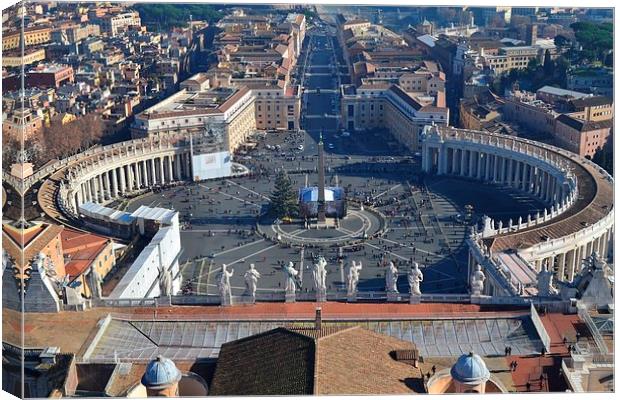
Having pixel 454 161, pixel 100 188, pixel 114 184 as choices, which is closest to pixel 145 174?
pixel 114 184

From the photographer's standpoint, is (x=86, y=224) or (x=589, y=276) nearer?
(x=589, y=276)

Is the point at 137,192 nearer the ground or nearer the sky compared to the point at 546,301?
nearer the ground

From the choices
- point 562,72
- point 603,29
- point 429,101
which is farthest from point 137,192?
point 603,29

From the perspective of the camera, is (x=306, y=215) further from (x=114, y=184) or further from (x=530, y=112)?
(x=530, y=112)

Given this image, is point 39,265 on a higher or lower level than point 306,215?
higher

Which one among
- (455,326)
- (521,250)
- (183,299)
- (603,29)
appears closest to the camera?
(455,326)

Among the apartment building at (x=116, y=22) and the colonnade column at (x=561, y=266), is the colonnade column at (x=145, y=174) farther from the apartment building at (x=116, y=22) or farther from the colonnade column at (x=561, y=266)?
the apartment building at (x=116, y=22)

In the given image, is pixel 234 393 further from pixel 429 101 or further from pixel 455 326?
pixel 429 101
